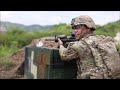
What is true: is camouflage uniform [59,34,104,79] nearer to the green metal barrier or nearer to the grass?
the green metal barrier

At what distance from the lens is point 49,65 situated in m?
4.69

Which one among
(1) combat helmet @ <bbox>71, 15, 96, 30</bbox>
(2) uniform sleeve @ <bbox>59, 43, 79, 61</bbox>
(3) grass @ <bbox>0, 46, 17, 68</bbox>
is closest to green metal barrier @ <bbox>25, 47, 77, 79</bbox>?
(2) uniform sleeve @ <bbox>59, 43, 79, 61</bbox>

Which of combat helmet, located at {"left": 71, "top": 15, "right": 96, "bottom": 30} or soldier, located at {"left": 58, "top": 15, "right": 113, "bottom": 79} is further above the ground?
combat helmet, located at {"left": 71, "top": 15, "right": 96, "bottom": 30}

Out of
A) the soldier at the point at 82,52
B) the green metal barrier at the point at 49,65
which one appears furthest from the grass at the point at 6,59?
the soldier at the point at 82,52

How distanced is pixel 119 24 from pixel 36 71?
34.8 feet

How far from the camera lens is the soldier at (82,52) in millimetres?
4765

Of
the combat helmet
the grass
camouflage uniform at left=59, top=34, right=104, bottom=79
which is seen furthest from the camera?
the grass

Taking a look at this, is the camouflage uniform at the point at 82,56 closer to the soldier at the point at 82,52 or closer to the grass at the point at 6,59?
the soldier at the point at 82,52

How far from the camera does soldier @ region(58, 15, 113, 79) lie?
477 cm

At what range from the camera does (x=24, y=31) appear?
43.0 ft

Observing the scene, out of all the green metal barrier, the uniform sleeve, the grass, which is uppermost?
the grass

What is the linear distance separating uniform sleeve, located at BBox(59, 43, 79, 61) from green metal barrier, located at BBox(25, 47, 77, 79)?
66mm

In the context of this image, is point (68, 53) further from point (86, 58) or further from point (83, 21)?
point (83, 21)
